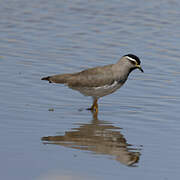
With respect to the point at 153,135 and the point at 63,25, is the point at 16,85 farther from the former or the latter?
the point at 63,25

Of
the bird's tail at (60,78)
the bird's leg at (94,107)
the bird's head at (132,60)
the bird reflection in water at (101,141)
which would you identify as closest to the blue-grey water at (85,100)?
the bird reflection in water at (101,141)

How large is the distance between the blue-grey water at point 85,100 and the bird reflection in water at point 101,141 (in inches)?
0.7

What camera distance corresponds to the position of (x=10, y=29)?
739 inches

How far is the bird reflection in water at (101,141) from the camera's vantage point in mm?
8867

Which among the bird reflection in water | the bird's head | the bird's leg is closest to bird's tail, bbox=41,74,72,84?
the bird's leg

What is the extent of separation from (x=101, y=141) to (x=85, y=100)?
3018 mm

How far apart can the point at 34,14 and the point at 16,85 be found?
9351mm

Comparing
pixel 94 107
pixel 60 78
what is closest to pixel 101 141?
pixel 94 107

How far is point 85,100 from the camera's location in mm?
12664

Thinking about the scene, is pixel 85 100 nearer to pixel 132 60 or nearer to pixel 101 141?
pixel 132 60

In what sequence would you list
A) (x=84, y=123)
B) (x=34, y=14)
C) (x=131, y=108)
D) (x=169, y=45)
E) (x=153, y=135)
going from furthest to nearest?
1. (x=34, y=14)
2. (x=169, y=45)
3. (x=131, y=108)
4. (x=84, y=123)
5. (x=153, y=135)

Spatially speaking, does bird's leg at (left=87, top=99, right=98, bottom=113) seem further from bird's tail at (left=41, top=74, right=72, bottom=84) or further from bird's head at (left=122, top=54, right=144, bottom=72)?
bird's head at (left=122, top=54, right=144, bottom=72)

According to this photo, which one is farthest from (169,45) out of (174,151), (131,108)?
(174,151)

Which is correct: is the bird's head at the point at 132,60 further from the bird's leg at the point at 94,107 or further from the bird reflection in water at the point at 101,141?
the bird reflection in water at the point at 101,141
